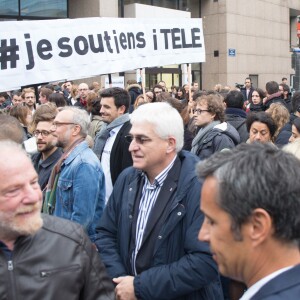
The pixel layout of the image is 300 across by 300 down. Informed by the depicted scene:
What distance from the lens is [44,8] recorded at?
67.7 feet

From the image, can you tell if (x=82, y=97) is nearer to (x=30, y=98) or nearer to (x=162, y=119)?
(x=30, y=98)

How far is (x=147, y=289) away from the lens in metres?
2.84

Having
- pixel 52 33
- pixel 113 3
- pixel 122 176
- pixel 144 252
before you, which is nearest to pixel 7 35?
pixel 52 33

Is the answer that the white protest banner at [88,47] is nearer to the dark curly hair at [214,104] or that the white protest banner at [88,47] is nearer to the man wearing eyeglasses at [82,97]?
the dark curly hair at [214,104]

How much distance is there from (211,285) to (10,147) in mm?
1527

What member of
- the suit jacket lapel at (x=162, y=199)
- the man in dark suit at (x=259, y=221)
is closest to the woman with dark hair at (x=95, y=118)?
the suit jacket lapel at (x=162, y=199)

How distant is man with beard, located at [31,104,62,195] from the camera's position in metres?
4.64

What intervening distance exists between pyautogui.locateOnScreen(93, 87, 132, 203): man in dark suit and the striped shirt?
181 cm

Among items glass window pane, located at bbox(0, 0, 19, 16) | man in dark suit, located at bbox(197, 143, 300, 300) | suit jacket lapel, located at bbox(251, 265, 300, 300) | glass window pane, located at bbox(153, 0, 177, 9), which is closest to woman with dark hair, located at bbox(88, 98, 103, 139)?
man in dark suit, located at bbox(197, 143, 300, 300)

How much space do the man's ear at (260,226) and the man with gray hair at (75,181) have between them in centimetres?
235

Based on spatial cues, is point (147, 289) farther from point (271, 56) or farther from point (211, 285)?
point (271, 56)

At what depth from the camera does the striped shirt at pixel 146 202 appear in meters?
3.07

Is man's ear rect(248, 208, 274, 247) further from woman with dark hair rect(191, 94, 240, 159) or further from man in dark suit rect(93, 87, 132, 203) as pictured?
woman with dark hair rect(191, 94, 240, 159)

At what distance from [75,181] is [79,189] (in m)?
0.08
